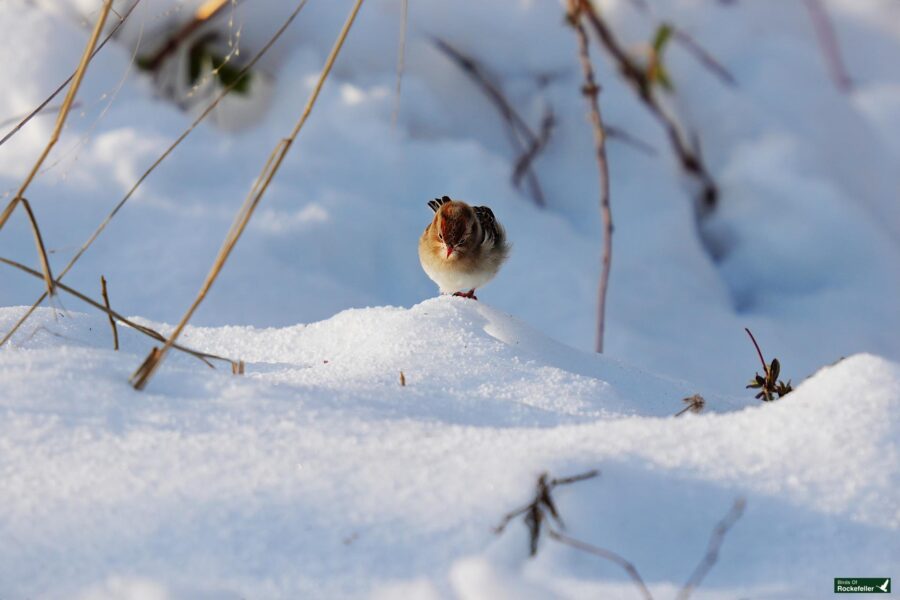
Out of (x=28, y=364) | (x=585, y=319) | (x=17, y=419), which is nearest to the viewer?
(x=17, y=419)

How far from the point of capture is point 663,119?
457 cm

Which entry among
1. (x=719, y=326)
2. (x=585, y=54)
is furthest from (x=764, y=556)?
(x=719, y=326)

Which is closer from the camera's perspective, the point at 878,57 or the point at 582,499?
the point at 582,499

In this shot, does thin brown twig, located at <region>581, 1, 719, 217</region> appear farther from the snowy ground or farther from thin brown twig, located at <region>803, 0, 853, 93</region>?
thin brown twig, located at <region>803, 0, 853, 93</region>

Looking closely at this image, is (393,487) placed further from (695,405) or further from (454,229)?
(454,229)

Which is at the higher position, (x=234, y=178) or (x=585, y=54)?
(x=585, y=54)

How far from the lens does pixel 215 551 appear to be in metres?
1.18

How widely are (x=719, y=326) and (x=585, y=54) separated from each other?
4.22ft

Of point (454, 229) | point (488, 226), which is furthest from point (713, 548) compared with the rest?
point (488, 226)

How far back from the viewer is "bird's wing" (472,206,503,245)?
3248 millimetres

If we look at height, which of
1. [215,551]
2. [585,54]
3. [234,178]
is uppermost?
[585,54]

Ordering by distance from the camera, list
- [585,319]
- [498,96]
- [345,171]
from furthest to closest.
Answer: [498,96], [345,171], [585,319]

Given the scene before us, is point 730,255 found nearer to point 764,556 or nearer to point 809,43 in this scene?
point 809,43

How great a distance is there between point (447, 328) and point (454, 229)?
3.47ft
